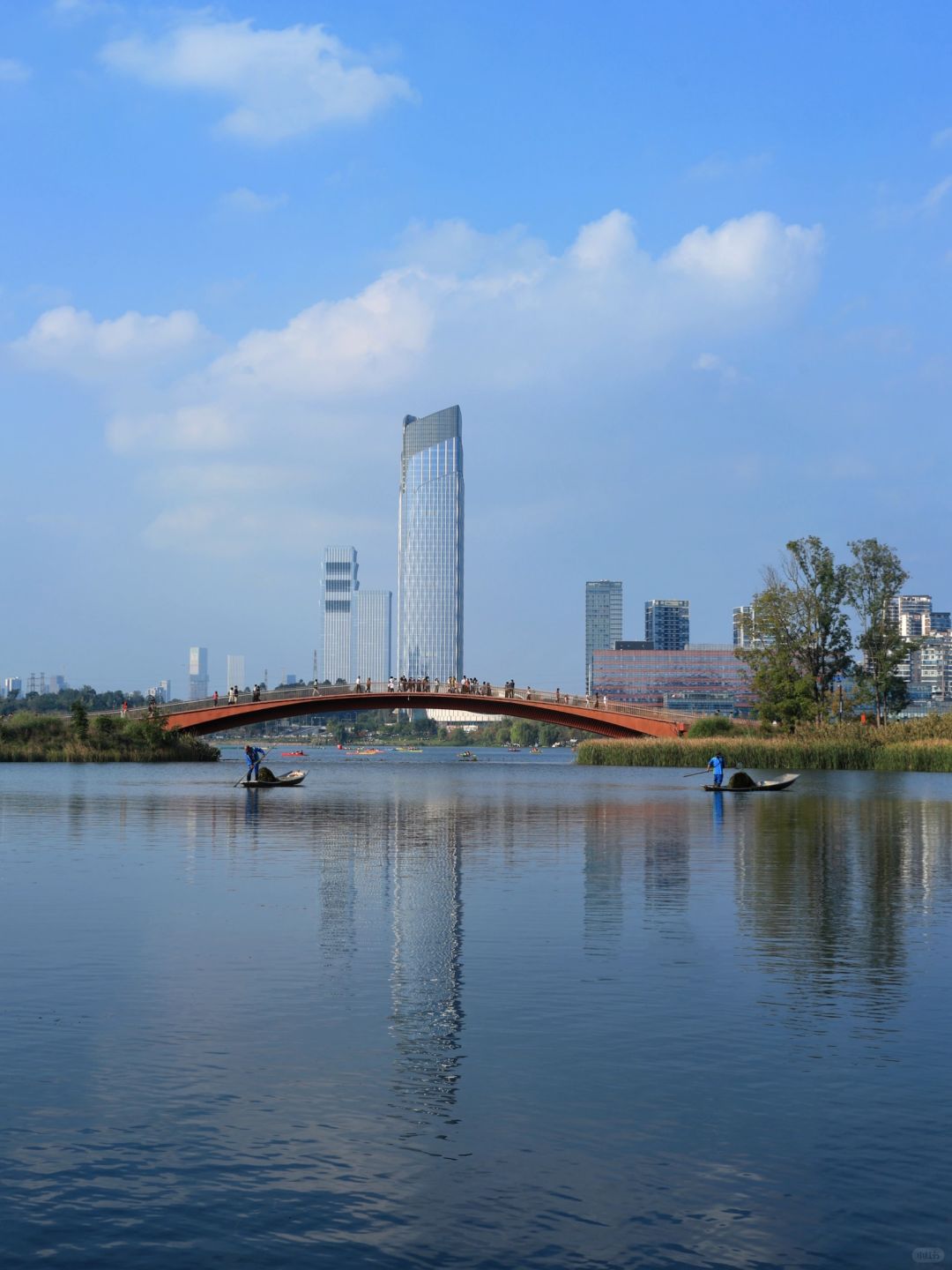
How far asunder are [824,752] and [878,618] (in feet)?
88.8

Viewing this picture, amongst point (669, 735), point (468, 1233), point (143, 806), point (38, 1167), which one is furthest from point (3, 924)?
point (669, 735)

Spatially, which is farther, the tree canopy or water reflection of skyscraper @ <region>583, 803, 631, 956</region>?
the tree canopy

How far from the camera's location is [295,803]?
51.3 m

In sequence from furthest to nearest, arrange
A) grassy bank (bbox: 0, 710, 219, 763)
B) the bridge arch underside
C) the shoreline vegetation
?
1. the bridge arch underside
2. grassy bank (bbox: 0, 710, 219, 763)
3. the shoreline vegetation

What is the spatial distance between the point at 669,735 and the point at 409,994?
89.4m

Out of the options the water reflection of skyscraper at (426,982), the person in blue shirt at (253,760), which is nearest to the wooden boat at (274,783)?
the person in blue shirt at (253,760)

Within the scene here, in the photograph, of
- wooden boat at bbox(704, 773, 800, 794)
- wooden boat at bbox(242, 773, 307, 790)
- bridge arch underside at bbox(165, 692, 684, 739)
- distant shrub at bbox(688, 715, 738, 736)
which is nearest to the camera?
wooden boat at bbox(704, 773, 800, 794)

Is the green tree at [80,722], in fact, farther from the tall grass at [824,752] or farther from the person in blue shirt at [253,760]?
the tall grass at [824,752]

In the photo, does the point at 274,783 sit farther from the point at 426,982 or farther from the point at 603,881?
the point at 426,982

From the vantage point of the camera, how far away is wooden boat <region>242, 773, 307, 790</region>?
62.0m

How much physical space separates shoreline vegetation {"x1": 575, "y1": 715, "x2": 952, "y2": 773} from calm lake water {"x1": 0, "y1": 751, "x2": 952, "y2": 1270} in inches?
2123

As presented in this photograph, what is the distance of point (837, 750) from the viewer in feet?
271

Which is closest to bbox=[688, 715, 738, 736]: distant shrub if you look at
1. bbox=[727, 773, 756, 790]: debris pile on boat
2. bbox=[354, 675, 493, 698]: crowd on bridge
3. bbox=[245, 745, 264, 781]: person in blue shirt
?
bbox=[354, 675, 493, 698]: crowd on bridge

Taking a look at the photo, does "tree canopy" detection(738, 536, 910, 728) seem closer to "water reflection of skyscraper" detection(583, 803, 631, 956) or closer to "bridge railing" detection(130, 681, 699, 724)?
"bridge railing" detection(130, 681, 699, 724)
